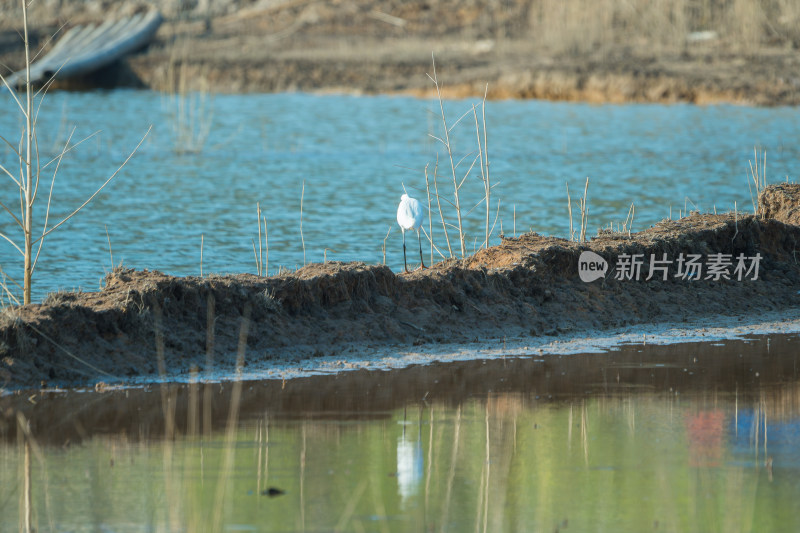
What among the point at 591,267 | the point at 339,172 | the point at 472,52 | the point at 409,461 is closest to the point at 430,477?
the point at 409,461

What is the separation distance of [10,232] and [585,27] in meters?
30.0

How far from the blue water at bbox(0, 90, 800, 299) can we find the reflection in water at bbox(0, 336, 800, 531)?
4530 millimetres

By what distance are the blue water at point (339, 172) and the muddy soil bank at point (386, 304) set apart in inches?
109

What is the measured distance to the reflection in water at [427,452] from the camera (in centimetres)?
492

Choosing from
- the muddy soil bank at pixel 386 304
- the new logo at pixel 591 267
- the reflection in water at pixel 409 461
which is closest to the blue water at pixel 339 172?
the new logo at pixel 591 267

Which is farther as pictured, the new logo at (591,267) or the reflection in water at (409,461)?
the new logo at (591,267)

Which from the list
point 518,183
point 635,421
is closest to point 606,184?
point 518,183

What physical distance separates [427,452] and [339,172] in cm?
1639

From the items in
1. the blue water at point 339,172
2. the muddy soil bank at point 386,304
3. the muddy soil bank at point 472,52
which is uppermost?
the muddy soil bank at point 472,52

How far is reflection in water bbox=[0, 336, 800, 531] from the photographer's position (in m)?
4.92

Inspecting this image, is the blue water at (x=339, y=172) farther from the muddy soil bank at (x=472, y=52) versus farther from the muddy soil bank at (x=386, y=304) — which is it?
the muddy soil bank at (x=386, y=304)

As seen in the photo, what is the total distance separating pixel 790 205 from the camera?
11094 millimetres

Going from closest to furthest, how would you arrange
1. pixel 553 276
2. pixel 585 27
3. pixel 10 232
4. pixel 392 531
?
pixel 392 531
pixel 553 276
pixel 10 232
pixel 585 27

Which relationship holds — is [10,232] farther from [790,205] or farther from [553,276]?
[790,205]
